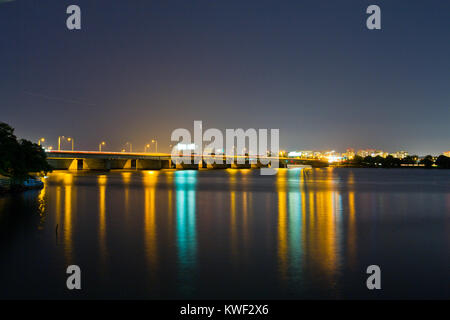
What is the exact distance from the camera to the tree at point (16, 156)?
3569 centimetres

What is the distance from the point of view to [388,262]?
573 inches

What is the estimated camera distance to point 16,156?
37719mm

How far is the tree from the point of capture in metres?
35.7

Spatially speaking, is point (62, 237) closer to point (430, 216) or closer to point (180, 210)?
point (180, 210)

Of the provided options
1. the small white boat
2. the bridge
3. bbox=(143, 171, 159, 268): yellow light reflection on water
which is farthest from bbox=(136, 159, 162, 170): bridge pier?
bbox=(143, 171, 159, 268): yellow light reflection on water

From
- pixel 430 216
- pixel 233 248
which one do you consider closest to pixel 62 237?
pixel 233 248

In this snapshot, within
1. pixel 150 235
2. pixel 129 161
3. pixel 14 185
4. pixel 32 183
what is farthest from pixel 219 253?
pixel 129 161

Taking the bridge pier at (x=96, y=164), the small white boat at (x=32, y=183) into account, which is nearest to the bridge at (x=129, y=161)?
the bridge pier at (x=96, y=164)

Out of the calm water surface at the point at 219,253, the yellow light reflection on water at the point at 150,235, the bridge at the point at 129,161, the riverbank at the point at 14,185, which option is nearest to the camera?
the calm water surface at the point at 219,253

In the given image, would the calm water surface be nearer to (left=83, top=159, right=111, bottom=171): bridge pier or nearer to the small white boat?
the small white boat

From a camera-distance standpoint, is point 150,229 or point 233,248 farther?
point 150,229

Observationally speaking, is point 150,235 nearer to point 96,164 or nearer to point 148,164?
point 96,164

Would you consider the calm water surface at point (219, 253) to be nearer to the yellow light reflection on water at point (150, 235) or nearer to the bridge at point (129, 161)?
the yellow light reflection on water at point (150, 235)
